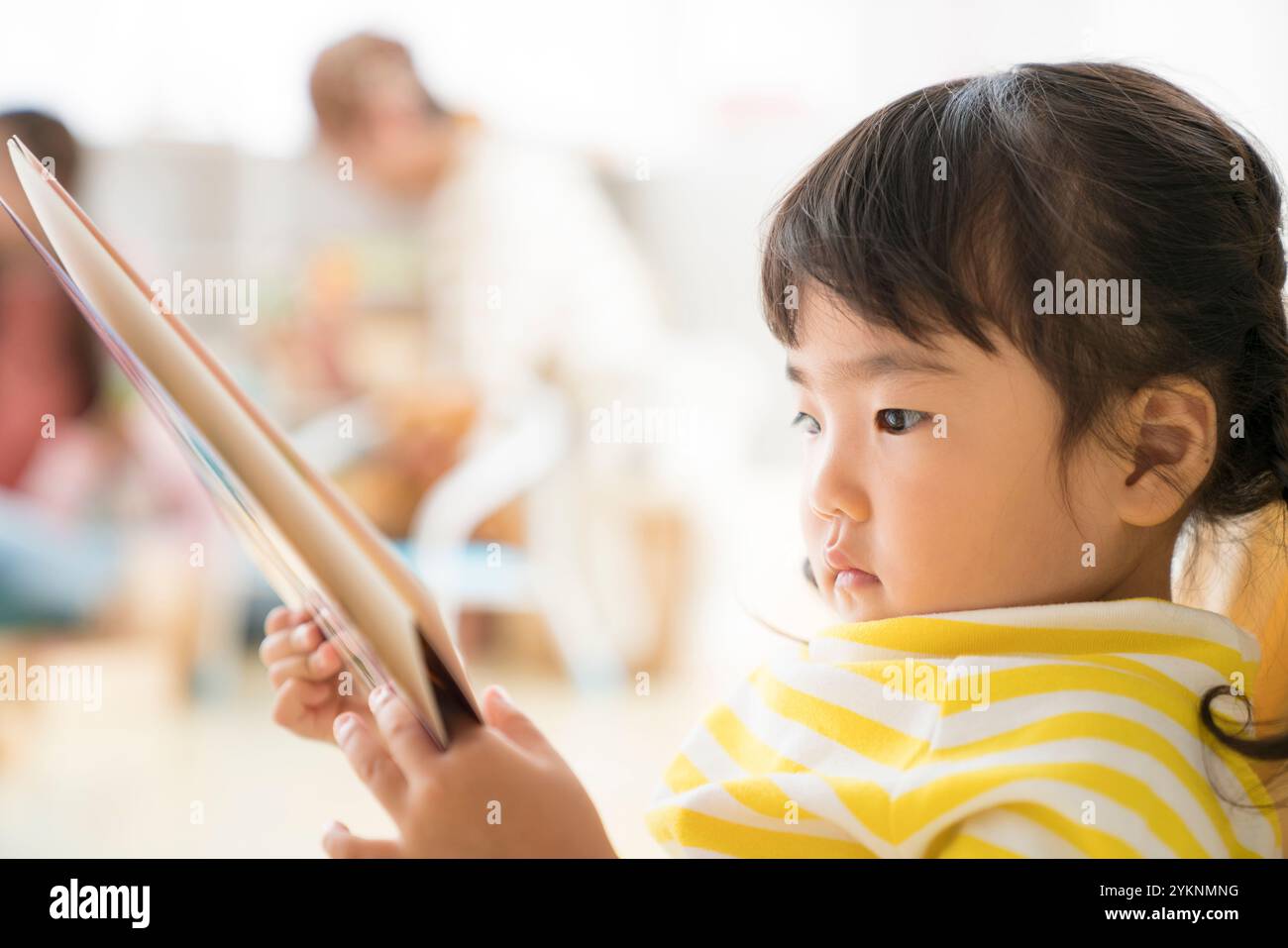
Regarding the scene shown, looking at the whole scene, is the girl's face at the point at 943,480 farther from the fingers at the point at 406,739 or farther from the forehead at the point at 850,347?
the fingers at the point at 406,739

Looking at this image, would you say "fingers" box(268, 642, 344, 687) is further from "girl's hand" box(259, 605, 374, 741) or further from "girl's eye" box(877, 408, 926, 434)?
"girl's eye" box(877, 408, 926, 434)

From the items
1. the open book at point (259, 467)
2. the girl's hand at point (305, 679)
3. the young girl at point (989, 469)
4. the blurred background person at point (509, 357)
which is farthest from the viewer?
the blurred background person at point (509, 357)

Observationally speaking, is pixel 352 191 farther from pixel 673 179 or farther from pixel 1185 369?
pixel 1185 369

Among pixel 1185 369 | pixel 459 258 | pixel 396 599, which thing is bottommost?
pixel 396 599

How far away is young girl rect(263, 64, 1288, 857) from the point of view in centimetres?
59

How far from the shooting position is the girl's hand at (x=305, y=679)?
69cm

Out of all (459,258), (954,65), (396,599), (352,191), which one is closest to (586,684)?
(459,258)

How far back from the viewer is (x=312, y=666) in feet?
2.27

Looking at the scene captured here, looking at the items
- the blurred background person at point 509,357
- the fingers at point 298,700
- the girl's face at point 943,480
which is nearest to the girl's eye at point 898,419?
the girl's face at point 943,480

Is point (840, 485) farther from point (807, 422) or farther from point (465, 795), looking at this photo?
point (465, 795)

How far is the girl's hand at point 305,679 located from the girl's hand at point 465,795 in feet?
0.35

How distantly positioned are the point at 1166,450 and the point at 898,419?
15 centimetres

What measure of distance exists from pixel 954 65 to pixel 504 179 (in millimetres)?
1430

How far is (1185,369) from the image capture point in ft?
2.17
